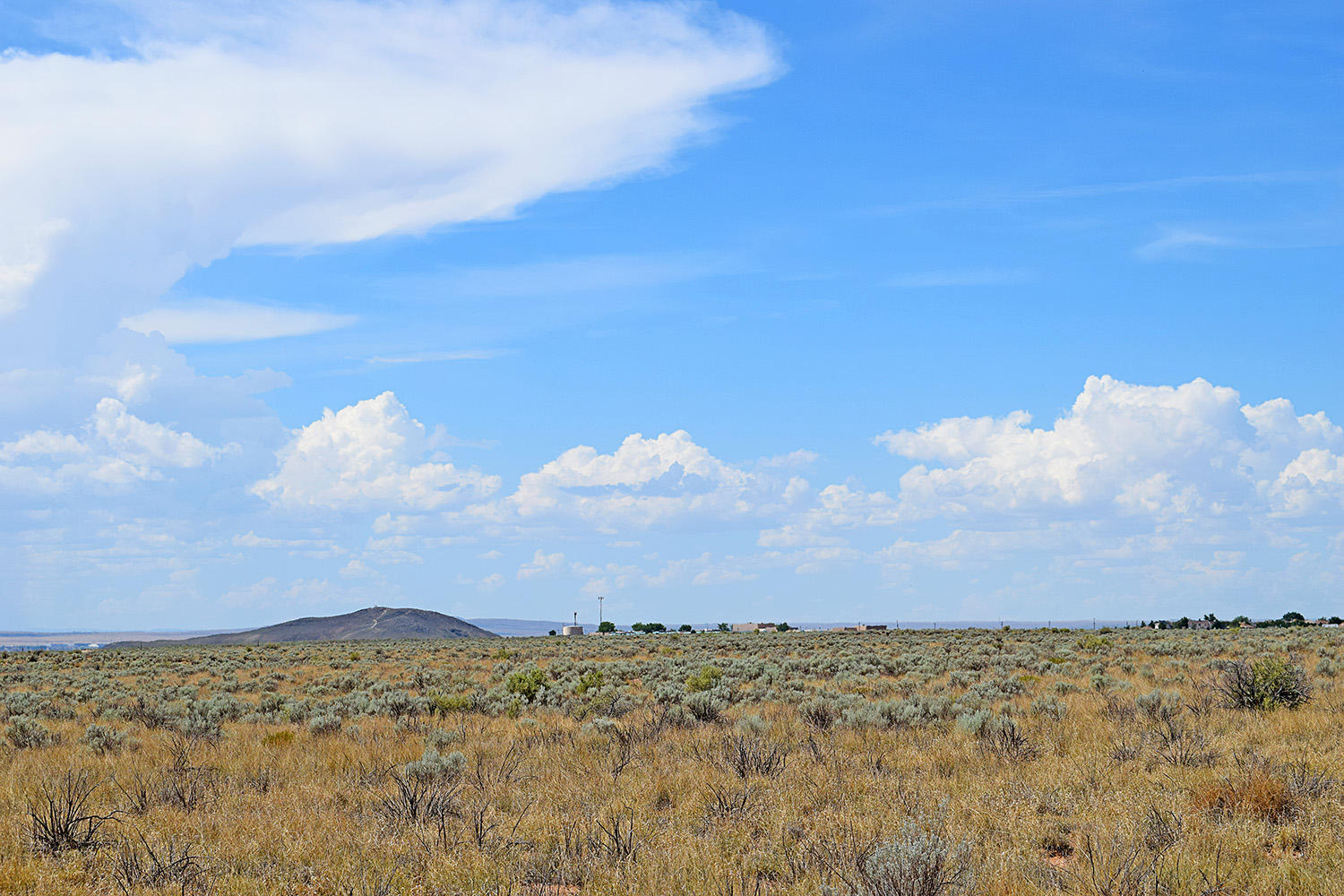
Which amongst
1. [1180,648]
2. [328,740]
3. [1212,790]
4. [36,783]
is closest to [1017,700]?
[1212,790]

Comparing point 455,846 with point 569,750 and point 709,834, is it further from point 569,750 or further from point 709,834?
point 569,750

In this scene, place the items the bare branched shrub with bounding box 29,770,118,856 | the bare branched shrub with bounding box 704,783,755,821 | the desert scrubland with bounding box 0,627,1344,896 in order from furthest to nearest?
the bare branched shrub with bounding box 704,783,755,821
the bare branched shrub with bounding box 29,770,118,856
the desert scrubland with bounding box 0,627,1344,896

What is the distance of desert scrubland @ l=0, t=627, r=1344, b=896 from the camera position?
281 inches

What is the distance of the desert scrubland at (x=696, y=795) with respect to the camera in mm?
7133

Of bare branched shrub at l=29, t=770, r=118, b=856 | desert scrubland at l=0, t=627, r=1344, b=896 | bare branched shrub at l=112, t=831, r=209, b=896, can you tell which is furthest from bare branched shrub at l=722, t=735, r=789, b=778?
bare branched shrub at l=29, t=770, r=118, b=856

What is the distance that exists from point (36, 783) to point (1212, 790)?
13.9 meters

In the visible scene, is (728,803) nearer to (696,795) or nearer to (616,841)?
(696,795)

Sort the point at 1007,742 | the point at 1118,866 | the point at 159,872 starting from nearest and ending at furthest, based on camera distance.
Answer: the point at 1118,866 → the point at 159,872 → the point at 1007,742

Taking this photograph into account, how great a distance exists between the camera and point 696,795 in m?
9.82

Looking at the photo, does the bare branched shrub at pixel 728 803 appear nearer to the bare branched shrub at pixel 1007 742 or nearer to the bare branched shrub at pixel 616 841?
the bare branched shrub at pixel 616 841

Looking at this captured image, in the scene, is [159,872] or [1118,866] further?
[159,872]

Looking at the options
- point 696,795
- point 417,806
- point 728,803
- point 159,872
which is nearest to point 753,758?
point 696,795

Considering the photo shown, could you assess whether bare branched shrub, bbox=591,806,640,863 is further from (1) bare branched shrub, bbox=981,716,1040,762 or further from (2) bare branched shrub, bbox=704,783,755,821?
(1) bare branched shrub, bbox=981,716,1040,762

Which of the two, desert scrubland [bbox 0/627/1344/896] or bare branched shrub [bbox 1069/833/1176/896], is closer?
bare branched shrub [bbox 1069/833/1176/896]
